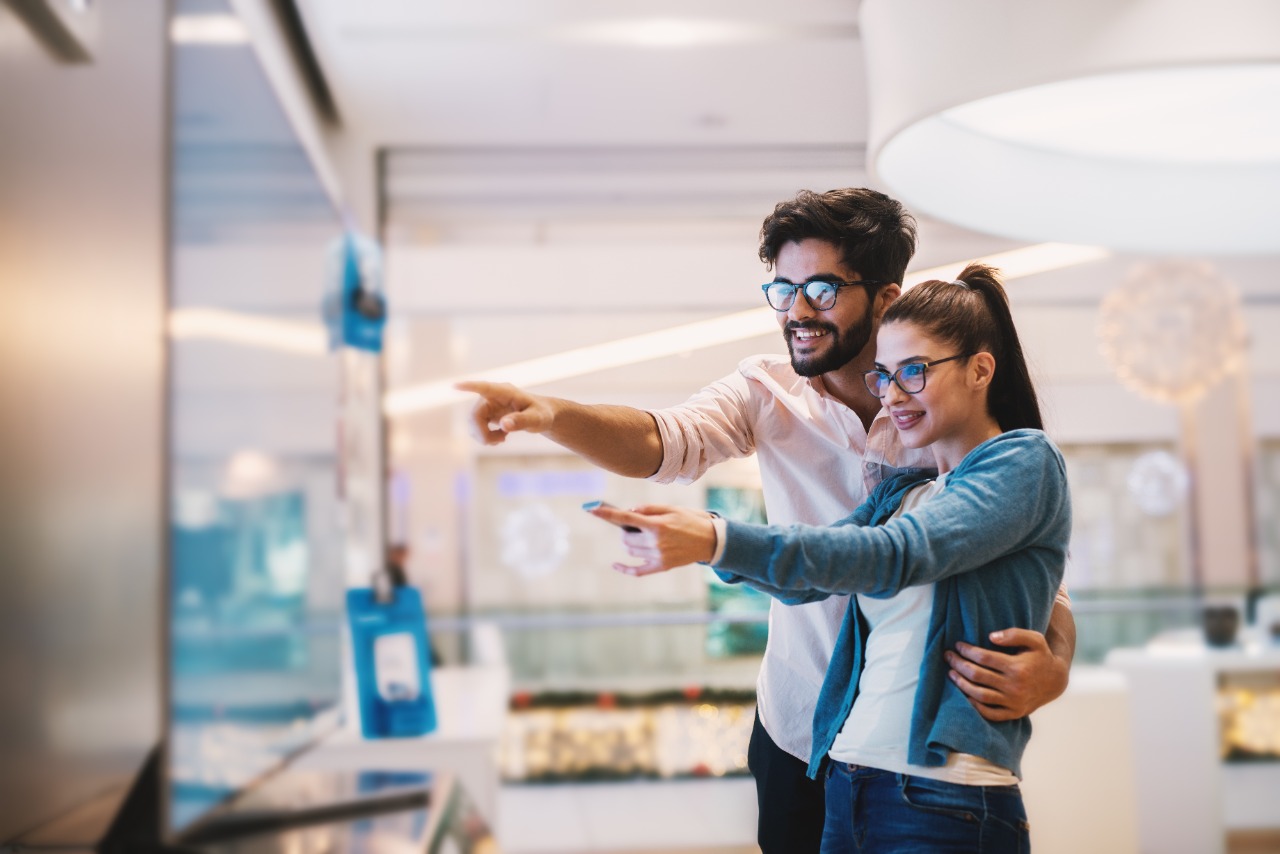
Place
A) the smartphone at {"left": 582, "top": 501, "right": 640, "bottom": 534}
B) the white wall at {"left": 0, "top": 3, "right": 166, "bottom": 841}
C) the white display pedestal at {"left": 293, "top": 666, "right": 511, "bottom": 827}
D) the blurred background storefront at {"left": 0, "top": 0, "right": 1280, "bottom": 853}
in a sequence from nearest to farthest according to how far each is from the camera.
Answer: the smartphone at {"left": 582, "top": 501, "right": 640, "bottom": 534}, the blurred background storefront at {"left": 0, "top": 0, "right": 1280, "bottom": 853}, the white wall at {"left": 0, "top": 3, "right": 166, "bottom": 841}, the white display pedestal at {"left": 293, "top": 666, "right": 511, "bottom": 827}

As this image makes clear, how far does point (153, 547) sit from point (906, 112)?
1.35 metres

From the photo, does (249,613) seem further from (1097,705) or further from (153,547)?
(1097,705)

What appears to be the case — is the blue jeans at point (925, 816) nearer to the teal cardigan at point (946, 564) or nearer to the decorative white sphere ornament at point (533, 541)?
the teal cardigan at point (946, 564)

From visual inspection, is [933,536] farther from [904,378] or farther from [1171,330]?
[1171,330]

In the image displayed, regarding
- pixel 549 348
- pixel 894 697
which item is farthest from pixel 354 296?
pixel 894 697

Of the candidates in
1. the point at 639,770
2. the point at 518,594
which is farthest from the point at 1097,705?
the point at 518,594

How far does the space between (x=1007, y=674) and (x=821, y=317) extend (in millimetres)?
310

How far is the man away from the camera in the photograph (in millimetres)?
858

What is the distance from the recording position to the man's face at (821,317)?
837 mm

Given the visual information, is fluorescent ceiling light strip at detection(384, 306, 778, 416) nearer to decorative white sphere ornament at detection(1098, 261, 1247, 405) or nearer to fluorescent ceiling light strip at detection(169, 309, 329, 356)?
fluorescent ceiling light strip at detection(169, 309, 329, 356)

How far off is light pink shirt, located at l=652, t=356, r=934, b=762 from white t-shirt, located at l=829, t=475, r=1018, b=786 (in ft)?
0.19

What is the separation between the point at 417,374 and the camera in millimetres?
4480

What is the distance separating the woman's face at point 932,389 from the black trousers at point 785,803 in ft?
1.16

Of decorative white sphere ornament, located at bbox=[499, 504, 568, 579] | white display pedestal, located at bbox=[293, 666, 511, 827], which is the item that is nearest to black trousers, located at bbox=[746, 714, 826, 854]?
white display pedestal, located at bbox=[293, 666, 511, 827]
